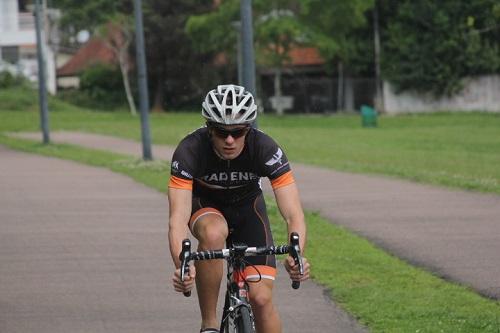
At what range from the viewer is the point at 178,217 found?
6.62 m

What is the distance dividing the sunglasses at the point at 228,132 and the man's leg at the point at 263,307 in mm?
815

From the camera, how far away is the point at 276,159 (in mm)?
6816

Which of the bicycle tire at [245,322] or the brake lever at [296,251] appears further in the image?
the bicycle tire at [245,322]

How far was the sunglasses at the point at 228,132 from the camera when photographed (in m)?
6.58

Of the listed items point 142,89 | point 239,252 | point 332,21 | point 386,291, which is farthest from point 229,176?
point 332,21

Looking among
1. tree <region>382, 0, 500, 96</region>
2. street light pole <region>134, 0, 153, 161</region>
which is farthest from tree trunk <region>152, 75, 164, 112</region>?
street light pole <region>134, 0, 153, 161</region>

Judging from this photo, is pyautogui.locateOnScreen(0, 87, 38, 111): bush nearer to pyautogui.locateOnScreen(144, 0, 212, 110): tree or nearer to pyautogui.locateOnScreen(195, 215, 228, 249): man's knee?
pyautogui.locateOnScreen(144, 0, 212, 110): tree

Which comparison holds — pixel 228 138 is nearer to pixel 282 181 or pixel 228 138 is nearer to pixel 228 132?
pixel 228 132

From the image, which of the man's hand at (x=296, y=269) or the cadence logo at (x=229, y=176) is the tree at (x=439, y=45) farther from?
the man's hand at (x=296, y=269)

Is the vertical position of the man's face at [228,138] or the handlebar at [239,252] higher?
the man's face at [228,138]

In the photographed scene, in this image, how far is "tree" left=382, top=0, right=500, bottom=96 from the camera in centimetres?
6444

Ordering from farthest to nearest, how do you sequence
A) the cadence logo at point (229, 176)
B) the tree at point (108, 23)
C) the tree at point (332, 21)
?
the tree at point (108, 23) < the tree at point (332, 21) < the cadence logo at point (229, 176)

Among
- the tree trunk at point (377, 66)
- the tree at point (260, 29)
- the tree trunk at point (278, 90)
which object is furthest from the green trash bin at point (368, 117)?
the tree trunk at point (377, 66)

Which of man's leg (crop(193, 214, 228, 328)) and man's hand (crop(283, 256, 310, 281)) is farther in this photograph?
man's leg (crop(193, 214, 228, 328))
